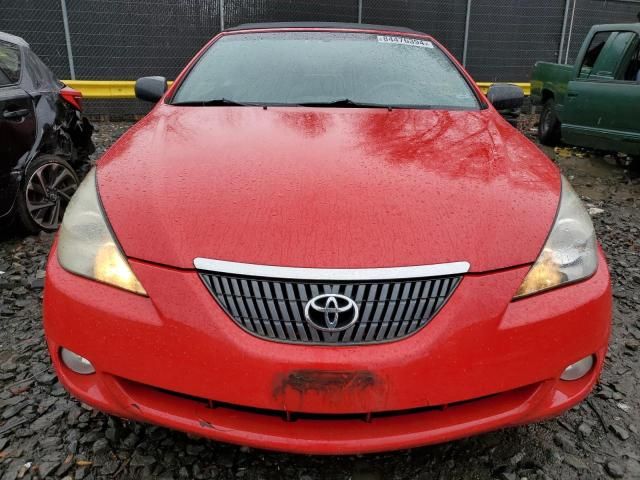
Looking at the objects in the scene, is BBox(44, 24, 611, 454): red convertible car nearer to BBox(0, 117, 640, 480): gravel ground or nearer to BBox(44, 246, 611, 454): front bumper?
BBox(44, 246, 611, 454): front bumper

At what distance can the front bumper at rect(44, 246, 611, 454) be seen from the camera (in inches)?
55.0

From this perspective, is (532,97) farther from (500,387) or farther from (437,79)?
(500,387)

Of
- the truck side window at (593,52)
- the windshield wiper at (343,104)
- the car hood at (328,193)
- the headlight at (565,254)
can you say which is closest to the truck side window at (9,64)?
the car hood at (328,193)

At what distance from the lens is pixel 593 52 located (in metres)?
6.15

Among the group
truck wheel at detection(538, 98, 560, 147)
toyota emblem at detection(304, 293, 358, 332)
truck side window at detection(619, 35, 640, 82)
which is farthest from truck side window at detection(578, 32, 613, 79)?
toyota emblem at detection(304, 293, 358, 332)

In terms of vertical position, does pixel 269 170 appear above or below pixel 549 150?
above

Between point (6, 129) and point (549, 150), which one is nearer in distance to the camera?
point (6, 129)

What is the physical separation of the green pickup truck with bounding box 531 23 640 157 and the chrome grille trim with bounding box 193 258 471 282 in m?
4.78

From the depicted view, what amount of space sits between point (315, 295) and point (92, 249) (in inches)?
27.6

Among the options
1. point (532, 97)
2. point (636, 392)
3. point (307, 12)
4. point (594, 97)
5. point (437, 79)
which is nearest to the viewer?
point (636, 392)

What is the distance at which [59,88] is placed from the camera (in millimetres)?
4242

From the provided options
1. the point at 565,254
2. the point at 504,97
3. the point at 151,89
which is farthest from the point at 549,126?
the point at 565,254

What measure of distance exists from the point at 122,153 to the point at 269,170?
24.3 inches

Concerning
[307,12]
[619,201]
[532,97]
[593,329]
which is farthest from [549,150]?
[593,329]
